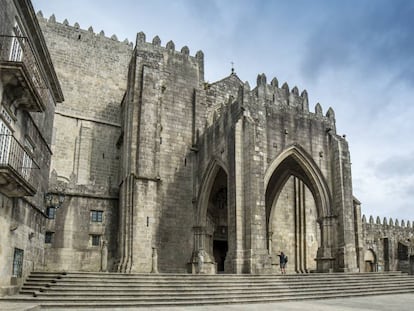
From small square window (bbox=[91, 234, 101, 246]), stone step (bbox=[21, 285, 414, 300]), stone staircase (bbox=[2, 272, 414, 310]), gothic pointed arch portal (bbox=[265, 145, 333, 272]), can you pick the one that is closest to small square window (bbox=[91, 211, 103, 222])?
small square window (bbox=[91, 234, 101, 246])

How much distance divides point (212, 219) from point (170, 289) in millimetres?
11082

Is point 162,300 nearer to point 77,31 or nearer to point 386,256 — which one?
point 77,31

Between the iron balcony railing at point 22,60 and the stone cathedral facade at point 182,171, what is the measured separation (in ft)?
19.0

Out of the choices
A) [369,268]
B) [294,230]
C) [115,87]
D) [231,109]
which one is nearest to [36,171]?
[231,109]

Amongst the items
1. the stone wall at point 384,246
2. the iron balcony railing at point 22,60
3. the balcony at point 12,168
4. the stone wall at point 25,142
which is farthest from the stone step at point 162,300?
the stone wall at point 384,246

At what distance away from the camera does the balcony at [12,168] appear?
10.1 m

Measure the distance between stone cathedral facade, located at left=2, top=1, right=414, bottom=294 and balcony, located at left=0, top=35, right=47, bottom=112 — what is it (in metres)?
5.91

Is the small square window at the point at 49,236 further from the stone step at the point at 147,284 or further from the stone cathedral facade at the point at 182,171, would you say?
the stone step at the point at 147,284

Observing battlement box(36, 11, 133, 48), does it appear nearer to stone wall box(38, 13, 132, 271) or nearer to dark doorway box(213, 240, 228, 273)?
stone wall box(38, 13, 132, 271)

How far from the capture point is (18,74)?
10.3m

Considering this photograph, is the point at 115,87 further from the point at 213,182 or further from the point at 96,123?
the point at 213,182

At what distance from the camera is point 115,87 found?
29.0 m

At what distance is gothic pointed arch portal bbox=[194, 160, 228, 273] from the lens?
21891mm

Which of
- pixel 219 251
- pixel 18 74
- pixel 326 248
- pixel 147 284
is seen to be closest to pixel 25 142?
pixel 18 74
